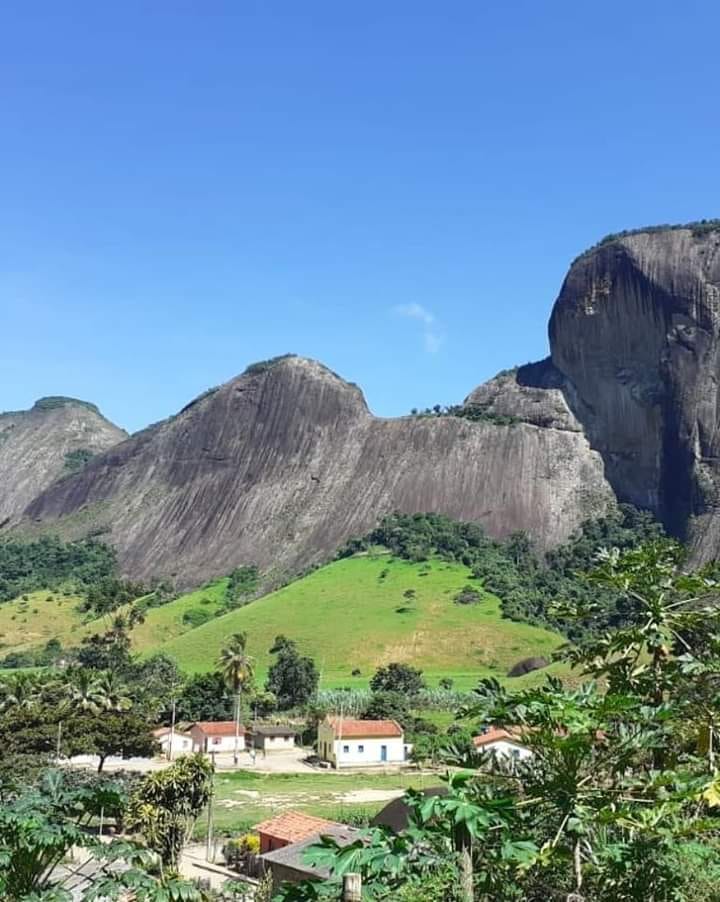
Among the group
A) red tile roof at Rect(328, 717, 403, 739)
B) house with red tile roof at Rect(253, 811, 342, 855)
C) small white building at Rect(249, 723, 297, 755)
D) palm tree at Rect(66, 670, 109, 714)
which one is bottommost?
small white building at Rect(249, 723, 297, 755)

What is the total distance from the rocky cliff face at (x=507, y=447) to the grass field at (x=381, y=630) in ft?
70.3

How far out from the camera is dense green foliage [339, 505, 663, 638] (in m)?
106

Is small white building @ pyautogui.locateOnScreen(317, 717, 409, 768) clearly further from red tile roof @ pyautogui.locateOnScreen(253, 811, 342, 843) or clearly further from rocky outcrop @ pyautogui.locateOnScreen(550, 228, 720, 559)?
rocky outcrop @ pyautogui.locateOnScreen(550, 228, 720, 559)

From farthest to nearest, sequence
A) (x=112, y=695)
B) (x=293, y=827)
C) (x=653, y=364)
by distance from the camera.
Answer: (x=653, y=364)
(x=112, y=695)
(x=293, y=827)

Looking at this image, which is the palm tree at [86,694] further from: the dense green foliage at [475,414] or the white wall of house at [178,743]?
the dense green foliage at [475,414]

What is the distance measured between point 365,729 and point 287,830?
102ft

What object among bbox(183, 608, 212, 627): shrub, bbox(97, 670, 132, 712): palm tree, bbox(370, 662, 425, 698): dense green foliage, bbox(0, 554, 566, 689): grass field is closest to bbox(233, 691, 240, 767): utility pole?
bbox(97, 670, 132, 712): palm tree

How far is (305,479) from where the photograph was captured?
5359 inches

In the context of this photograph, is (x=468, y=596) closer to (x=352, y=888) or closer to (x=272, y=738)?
(x=272, y=738)

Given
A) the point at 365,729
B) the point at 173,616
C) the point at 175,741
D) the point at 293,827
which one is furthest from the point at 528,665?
the point at 293,827

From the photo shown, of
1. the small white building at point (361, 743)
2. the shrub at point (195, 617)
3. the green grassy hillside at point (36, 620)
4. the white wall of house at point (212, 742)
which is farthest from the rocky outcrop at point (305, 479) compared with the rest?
the small white building at point (361, 743)

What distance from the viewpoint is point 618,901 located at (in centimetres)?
659

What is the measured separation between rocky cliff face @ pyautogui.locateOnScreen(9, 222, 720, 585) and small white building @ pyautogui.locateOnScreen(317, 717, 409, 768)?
211 ft

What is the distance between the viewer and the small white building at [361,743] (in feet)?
183
